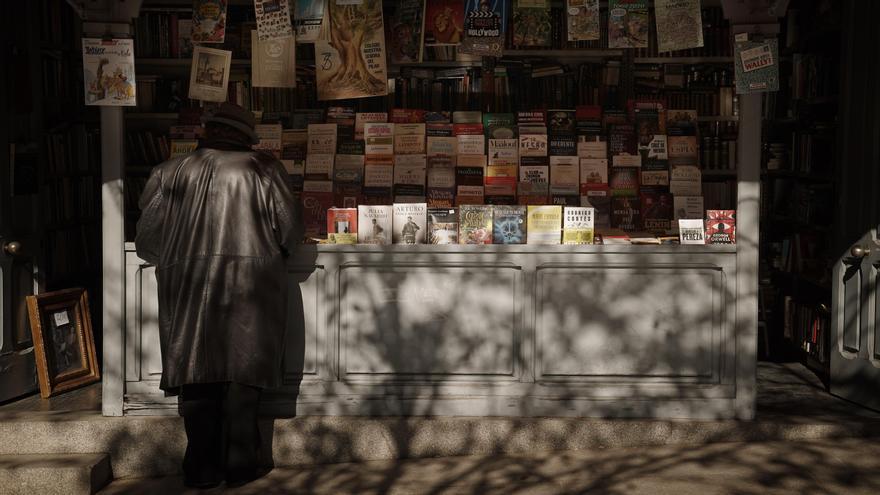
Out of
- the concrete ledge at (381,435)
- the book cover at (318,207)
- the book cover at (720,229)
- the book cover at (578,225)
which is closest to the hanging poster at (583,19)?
the book cover at (578,225)

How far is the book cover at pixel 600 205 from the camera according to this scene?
638 cm

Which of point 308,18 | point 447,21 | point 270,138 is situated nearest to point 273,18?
point 308,18

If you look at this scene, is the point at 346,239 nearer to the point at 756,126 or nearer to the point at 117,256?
the point at 117,256

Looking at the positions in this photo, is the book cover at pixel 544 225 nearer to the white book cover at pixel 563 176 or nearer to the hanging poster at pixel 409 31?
the white book cover at pixel 563 176

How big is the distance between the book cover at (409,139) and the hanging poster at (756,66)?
1.82 m

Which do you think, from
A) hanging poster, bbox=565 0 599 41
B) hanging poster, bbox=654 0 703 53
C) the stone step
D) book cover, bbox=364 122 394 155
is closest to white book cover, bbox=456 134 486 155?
book cover, bbox=364 122 394 155

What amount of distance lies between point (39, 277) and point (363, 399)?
209 centimetres

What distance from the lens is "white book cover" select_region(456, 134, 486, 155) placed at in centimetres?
640

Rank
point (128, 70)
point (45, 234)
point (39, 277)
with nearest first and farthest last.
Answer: point (128, 70)
point (39, 277)
point (45, 234)

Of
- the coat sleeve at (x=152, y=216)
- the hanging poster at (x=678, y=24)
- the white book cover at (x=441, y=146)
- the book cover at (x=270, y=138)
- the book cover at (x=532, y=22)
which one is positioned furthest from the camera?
the book cover at (x=270, y=138)

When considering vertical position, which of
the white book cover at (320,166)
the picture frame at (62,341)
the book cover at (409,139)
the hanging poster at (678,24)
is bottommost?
the picture frame at (62,341)

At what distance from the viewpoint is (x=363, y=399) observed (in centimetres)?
581

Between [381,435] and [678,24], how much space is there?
8.62ft

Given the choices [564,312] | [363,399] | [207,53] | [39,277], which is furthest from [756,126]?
[39,277]
